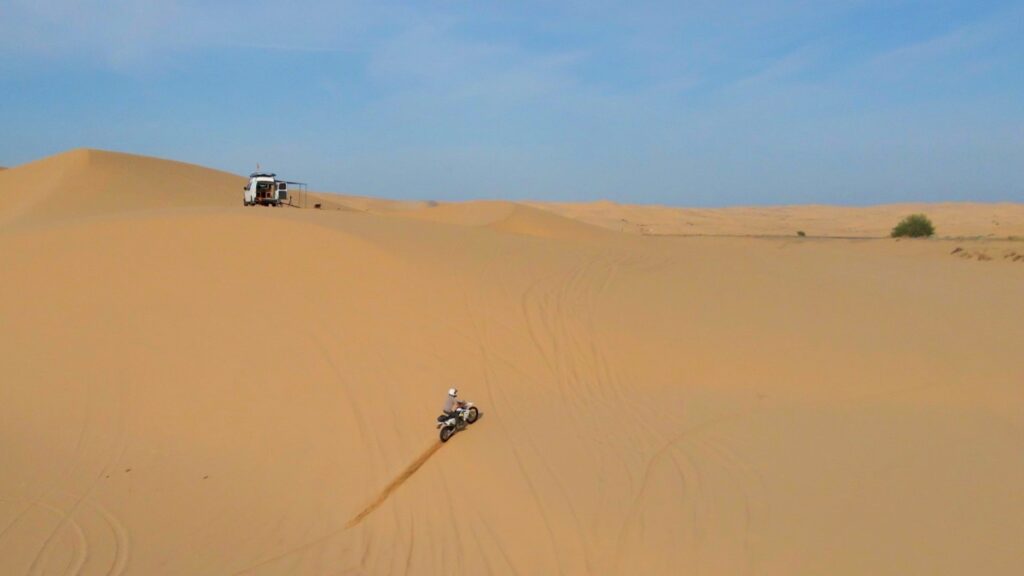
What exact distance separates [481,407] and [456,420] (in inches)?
28.4

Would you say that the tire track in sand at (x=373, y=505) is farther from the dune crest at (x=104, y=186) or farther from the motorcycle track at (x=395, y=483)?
the dune crest at (x=104, y=186)

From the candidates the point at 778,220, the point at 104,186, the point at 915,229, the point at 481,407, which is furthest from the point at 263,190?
the point at 778,220

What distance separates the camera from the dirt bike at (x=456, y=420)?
7234mm

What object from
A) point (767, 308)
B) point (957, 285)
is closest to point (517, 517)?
point (767, 308)

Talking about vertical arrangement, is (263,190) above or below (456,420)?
above

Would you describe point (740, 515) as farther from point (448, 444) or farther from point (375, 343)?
point (375, 343)

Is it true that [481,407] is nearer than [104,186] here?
Yes

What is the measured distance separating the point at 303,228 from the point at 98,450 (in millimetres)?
6687

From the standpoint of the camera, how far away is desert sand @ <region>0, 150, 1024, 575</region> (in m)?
5.48

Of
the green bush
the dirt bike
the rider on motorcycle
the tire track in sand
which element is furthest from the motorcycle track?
the green bush

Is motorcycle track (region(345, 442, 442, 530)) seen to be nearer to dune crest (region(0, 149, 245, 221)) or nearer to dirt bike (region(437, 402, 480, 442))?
dirt bike (region(437, 402, 480, 442))

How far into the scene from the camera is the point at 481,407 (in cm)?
805

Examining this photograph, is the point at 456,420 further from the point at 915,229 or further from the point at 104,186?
the point at 915,229

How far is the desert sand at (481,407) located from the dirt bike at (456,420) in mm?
116
